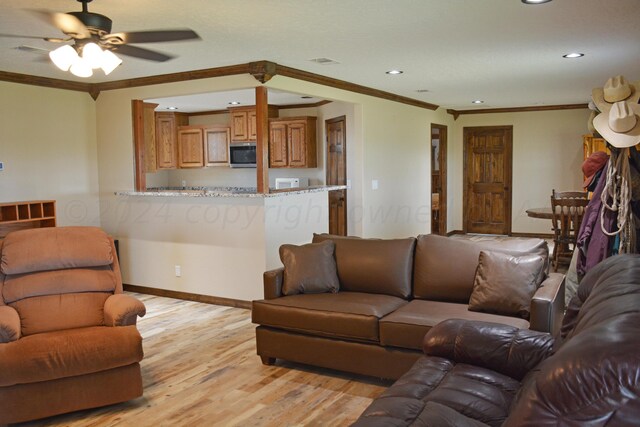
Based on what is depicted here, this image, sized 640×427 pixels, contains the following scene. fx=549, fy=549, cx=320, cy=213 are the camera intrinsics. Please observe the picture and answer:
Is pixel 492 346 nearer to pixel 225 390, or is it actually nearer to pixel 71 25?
pixel 225 390

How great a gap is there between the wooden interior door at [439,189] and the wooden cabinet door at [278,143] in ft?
10.3

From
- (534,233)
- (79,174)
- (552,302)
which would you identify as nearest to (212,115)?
(79,174)

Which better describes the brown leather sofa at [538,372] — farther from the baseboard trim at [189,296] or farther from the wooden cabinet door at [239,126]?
the wooden cabinet door at [239,126]

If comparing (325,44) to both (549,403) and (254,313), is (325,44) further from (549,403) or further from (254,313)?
(549,403)

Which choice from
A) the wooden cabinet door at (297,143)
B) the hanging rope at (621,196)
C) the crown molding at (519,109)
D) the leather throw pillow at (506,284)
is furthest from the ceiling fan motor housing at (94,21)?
the crown molding at (519,109)

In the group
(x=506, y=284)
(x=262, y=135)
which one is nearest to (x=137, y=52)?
(x=262, y=135)

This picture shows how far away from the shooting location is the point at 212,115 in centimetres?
946

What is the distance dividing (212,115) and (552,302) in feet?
24.3

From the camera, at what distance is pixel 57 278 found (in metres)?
3.62

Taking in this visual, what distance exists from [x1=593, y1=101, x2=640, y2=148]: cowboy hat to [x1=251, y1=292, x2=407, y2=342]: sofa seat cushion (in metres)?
1.71

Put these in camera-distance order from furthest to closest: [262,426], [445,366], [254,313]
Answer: [254,313]
[262,426]
[445,366]

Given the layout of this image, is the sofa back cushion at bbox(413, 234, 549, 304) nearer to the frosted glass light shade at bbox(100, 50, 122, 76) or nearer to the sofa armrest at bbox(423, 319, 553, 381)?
the sofa armrest at bbox(423, 319, 553, 381)

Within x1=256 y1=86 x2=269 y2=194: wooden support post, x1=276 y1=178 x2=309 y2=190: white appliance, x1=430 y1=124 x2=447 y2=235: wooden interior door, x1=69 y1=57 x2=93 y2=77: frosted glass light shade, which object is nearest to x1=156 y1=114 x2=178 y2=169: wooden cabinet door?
x1=276 y1=178 x2=309 y2=190: white appliance

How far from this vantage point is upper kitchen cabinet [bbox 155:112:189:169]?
9312 millimetres
